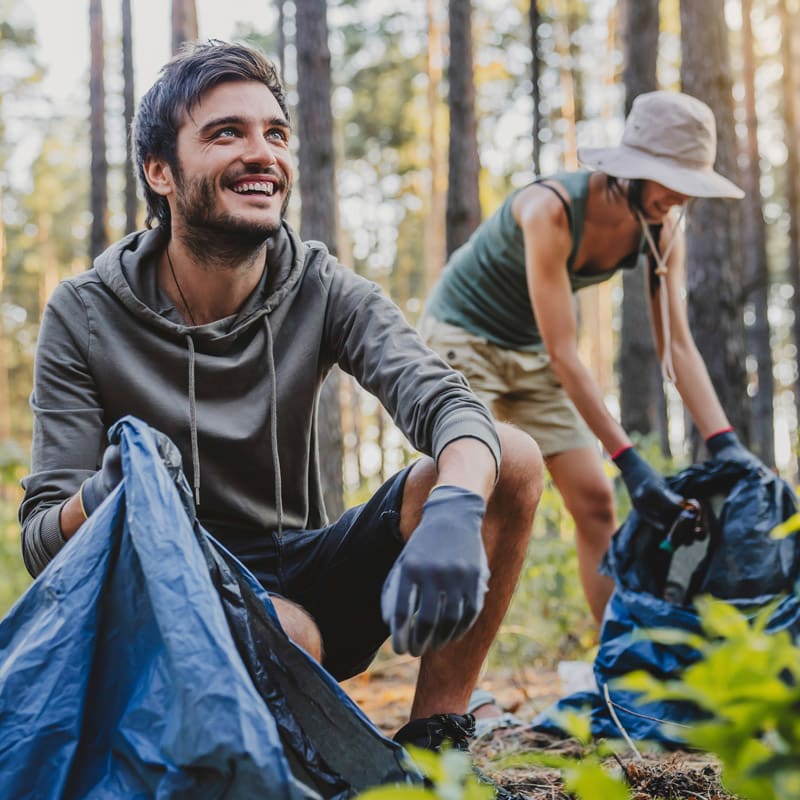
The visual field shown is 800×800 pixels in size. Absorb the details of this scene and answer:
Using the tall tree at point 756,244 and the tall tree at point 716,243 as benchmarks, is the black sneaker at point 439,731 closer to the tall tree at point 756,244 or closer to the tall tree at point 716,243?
the tall tree at point 716,243

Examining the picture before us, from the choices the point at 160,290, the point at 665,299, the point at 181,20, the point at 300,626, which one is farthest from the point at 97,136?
the point at 300,626

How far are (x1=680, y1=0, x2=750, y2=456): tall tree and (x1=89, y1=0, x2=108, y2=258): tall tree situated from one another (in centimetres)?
689

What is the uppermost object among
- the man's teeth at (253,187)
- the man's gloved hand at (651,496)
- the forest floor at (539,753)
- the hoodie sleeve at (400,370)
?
the man's teeth at (253,187)

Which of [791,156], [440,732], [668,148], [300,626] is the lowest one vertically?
[440,732]

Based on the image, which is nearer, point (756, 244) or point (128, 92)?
point (128, 92)

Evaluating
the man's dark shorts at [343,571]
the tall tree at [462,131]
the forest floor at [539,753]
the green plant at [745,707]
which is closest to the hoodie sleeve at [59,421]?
the man's dark shorts at [343,571]

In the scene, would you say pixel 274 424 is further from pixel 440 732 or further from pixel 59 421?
pixel 440 732

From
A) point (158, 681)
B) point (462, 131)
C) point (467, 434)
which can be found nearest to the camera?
point (158, 681)

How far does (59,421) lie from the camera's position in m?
2.11

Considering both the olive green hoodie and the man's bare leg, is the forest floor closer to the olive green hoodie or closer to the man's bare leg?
the man's bare leg

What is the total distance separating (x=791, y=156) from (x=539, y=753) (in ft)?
49.6

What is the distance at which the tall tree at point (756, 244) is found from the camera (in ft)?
48.6

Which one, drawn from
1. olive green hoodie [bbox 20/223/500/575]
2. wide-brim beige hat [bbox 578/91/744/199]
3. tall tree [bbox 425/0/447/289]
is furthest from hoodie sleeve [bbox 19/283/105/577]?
tall tree [bbox 425/0/447/289]

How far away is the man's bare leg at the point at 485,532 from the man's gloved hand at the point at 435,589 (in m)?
0.51
